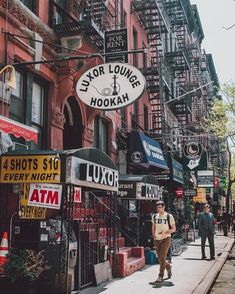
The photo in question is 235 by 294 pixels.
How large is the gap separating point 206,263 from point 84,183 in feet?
24.3

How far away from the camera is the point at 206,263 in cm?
1391

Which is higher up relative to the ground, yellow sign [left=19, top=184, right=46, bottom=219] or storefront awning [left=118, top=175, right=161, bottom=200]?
storefront awning [left=118, top=175, right=161, bottom=200]

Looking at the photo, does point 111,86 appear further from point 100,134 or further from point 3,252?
point 100,134

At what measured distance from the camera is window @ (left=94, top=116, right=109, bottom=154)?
15172 millimetres

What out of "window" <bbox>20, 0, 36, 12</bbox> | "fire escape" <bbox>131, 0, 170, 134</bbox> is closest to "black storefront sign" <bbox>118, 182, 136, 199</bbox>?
"window" <bbox>20, 0, 36, 12</bbox>

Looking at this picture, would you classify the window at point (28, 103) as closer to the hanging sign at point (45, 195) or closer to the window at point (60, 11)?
the hanging sign at point (45, 195)

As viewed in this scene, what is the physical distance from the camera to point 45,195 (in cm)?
808

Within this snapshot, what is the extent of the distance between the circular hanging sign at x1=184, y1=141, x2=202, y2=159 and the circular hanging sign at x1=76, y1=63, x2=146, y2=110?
47.8 feet

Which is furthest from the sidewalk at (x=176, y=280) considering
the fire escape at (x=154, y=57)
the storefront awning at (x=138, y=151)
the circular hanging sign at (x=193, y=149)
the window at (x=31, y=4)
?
the circular hanging sign at (x=193, y=149)

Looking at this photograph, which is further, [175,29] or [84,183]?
[175,29]

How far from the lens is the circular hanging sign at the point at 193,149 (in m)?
23.2

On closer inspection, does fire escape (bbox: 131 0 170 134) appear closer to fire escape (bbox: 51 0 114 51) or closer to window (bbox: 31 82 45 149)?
fire escape (bbox: 51 0 114 51)

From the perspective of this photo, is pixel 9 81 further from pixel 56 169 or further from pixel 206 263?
pixel 206 263

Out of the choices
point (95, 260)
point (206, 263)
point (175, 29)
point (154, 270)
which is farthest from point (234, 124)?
point (95, 260)
